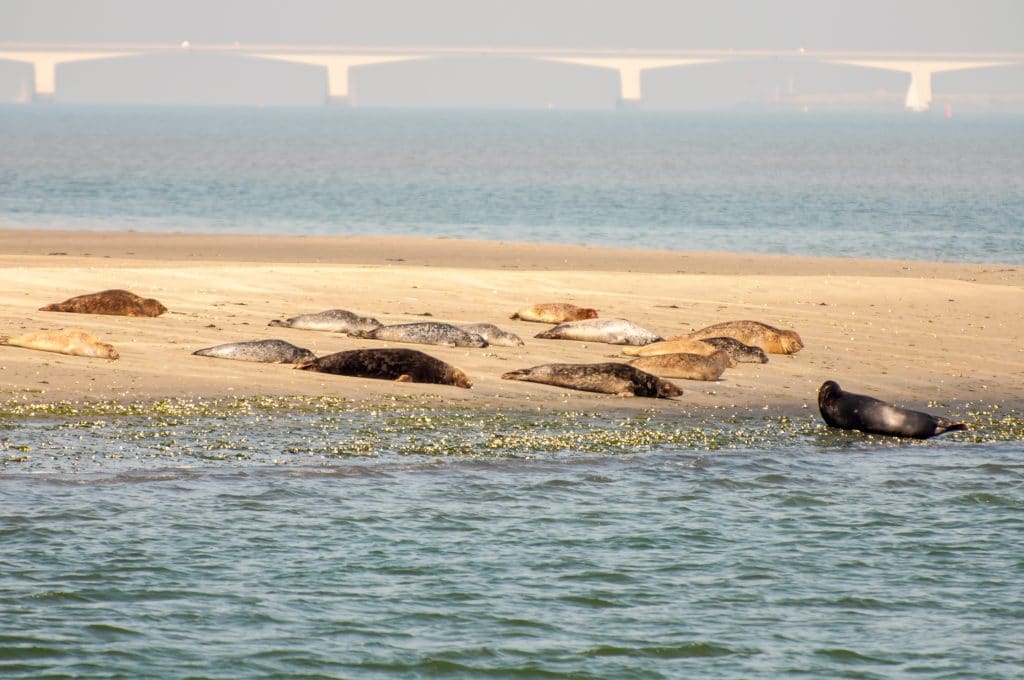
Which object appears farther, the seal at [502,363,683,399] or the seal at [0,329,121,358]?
the seal at [0,329,121,358]

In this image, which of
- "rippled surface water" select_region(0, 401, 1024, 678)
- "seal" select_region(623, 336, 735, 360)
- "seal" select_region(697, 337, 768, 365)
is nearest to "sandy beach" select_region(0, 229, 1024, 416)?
"seal" select_region(697, 337, 768, 365)

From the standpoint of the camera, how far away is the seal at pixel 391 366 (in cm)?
1384

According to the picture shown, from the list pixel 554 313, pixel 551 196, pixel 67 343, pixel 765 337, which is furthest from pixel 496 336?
pixel 551 196

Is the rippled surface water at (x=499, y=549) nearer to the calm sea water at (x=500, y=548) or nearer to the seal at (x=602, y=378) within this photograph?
the calm sea water at (x=500, y=548)

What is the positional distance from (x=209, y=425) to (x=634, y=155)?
275 feet

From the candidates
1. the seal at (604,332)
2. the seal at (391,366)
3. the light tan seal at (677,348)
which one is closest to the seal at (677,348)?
the light tan seal at (677,348)

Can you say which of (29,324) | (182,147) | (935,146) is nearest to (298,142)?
(182,147)

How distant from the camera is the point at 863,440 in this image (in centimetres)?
1252

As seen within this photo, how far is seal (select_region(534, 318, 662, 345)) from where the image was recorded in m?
16.0

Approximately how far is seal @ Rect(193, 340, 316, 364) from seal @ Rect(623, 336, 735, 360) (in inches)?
130

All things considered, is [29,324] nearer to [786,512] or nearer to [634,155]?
[786,512]

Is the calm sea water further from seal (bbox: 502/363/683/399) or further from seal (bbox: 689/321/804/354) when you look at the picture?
seal (bbox: 689/321/804/354)

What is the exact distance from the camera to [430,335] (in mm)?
15562

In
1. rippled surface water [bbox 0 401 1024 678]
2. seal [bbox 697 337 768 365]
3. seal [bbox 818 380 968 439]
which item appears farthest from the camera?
seal [bbox 697 337 768 365]
